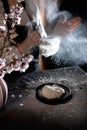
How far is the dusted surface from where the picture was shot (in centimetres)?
127

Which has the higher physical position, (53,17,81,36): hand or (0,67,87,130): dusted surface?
(53,17,81,36): hand

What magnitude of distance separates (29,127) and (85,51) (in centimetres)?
219

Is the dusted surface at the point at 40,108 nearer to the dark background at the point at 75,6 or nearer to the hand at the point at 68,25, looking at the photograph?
Result: the hand at the point at 68,25

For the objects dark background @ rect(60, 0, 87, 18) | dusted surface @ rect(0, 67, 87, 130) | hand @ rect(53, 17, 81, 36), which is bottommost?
dusted surface @ rect(0, 67, 87, 130)

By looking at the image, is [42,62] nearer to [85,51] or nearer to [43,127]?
[85,51]

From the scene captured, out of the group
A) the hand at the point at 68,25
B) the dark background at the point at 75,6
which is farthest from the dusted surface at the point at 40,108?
the dark background at the point at 75,6

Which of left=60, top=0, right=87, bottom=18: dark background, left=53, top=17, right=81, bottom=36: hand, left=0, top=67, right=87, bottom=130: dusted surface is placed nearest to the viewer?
left=0, top=67, right=87, bottom=130: dusted surface

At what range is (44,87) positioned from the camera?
1589mm

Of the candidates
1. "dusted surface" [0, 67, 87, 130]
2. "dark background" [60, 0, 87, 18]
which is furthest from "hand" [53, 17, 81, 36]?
"dark background" [60, 0, 87, 18]

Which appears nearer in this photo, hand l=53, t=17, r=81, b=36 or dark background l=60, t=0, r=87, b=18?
hand l=53, t=17, r=81, b=36

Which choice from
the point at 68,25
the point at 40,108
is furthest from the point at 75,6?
the point at 40,108

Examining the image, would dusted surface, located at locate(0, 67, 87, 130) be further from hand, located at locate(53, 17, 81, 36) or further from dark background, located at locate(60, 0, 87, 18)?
dark background, located at locate(60, 0, 87, 18)

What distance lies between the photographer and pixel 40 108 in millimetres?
1411

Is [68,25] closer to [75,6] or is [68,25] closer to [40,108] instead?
[40,108]
